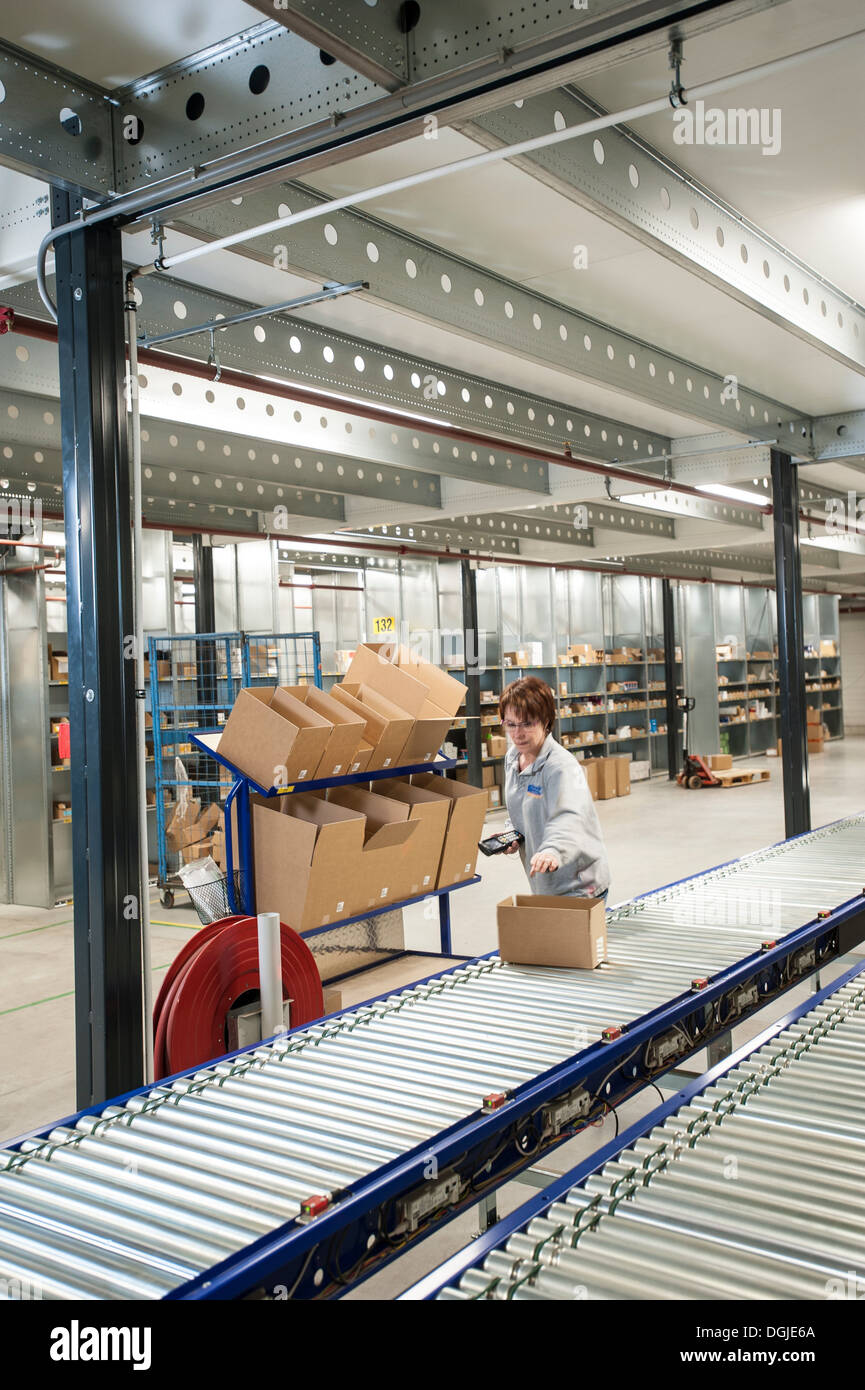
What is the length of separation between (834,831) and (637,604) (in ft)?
40.0

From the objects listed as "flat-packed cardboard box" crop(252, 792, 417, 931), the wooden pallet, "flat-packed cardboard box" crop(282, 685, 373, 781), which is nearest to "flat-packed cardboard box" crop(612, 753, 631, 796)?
the wooden pallet

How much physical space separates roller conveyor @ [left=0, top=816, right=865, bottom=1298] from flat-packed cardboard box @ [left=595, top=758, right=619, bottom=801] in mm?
11866

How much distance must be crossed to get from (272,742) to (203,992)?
249cm

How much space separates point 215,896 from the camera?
19.6ft

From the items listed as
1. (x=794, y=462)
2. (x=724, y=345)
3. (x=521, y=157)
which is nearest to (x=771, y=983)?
(x=521, y=157)

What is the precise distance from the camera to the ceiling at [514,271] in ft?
10.7

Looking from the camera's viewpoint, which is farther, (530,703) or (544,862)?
(530,703)

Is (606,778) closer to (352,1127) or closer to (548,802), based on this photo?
(548,802)

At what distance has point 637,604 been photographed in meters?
18.1

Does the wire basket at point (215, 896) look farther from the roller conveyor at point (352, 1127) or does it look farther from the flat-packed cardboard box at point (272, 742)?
the roller conveyor at point (352, 1127)

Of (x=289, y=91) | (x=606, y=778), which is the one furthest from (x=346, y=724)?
(x=606, y=778)

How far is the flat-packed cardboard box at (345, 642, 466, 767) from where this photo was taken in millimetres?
6832

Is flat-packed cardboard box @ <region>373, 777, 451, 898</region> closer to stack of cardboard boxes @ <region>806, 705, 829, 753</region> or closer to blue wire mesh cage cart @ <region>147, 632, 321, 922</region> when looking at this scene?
blue wire mesh cage cart @ <region>147, 632, 321, 922</region>
